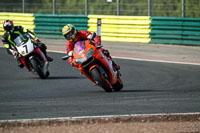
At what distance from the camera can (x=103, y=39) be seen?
71.3 feet

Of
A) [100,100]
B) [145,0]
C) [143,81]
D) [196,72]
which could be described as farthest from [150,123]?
[145,0]

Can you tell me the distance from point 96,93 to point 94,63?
614 mm

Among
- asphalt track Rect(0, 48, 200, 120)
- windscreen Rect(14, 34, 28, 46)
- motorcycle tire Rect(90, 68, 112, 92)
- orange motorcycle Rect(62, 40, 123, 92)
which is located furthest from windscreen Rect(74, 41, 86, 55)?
windscreen Rect(14, 34, 28, 46)

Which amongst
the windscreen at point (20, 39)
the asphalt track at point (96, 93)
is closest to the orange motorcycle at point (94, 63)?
the asphalt track at point (96, 93)

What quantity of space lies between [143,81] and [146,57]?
5.21m

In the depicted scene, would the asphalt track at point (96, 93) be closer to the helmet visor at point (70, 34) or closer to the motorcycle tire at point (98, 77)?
the motorcycle tire at point (98, 77)

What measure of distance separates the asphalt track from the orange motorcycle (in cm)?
28

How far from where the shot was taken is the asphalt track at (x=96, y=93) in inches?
312

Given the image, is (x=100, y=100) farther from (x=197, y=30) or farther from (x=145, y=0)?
(x=145, y=0)

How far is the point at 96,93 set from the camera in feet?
32.8

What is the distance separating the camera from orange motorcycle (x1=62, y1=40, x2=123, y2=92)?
379 inches

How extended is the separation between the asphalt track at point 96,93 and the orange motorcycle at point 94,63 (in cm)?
28

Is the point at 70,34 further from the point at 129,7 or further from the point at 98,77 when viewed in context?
the point at 129,7

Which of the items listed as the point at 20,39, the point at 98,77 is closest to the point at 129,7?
the point at 20,39
